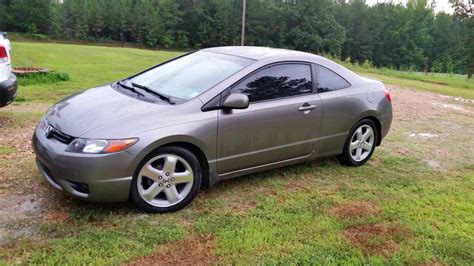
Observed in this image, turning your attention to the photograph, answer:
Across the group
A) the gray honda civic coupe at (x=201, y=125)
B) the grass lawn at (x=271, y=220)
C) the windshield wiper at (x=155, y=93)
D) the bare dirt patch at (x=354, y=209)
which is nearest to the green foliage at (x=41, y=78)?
the grass lawn at (x=271, y=220)

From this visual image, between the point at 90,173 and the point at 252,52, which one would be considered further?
the point at 252,52

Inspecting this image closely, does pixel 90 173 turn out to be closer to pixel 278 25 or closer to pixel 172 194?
pixel 172 194

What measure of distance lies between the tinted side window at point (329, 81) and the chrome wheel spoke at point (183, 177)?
1904 mm

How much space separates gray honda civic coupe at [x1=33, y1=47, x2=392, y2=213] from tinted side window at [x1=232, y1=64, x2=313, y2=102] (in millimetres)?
11

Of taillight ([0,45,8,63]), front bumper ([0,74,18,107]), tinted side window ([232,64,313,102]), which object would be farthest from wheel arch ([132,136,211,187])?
taillight ([0,45,8,63])

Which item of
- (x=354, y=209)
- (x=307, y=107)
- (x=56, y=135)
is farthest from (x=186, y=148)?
(x=354, y=209)

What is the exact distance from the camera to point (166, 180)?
3.72m

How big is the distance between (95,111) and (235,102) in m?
1.27

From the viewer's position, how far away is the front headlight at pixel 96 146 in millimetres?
3367

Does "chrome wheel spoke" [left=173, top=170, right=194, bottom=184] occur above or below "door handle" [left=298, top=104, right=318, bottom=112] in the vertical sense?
below

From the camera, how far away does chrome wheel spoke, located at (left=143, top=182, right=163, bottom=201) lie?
367 cm

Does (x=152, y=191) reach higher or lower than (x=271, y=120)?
lower

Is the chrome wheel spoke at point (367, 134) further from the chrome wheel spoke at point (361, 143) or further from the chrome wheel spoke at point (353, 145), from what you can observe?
the chrome wheel spoke at point (353, 145)

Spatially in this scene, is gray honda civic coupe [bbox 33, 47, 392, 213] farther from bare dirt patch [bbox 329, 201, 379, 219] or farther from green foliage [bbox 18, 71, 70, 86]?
green foliage [bbox 18, 71, 70, 86]
